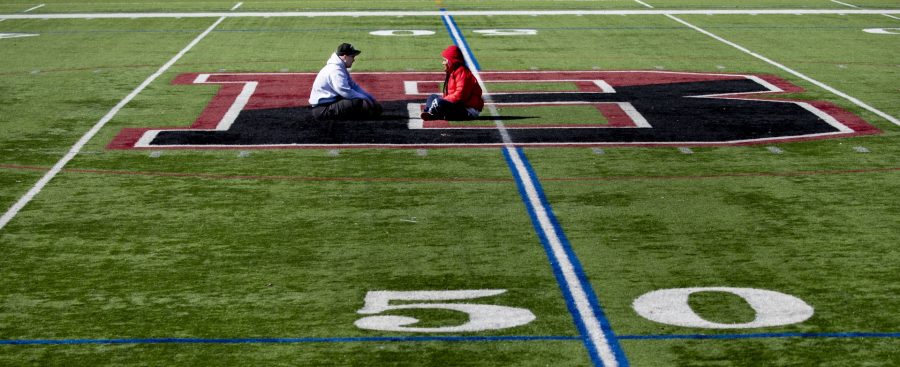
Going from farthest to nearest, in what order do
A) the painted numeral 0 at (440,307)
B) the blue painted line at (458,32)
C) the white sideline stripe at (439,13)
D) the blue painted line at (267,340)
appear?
the white sideline stripe at (439,13), the blue painted line at (458,32), the painted numeral 0 at (440,307), the blue painted line at (267,340)

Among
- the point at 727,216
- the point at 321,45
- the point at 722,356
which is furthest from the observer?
the point at 321,45

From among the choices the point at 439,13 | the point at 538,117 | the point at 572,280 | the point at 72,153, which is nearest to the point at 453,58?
the point at 538,117

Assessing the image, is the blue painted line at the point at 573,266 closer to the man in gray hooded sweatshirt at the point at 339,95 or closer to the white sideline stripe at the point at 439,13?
the man in gray hooded sweatshirt at the point at 339,95

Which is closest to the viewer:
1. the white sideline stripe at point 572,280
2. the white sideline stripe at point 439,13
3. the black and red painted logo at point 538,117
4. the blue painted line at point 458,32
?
the white sideline stripe at point 572,280

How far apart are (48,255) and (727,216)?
224 inches

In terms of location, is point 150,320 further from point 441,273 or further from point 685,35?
point 685,35

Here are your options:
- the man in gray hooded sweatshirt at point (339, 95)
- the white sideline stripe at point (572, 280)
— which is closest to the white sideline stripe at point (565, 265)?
the white sideline stripe at point (572, 280)

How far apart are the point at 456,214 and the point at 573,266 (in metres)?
1.99

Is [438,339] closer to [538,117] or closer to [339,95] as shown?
[339,95]

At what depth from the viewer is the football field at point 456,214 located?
8531 millimetres

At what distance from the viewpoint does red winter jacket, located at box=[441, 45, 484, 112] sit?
656 inches

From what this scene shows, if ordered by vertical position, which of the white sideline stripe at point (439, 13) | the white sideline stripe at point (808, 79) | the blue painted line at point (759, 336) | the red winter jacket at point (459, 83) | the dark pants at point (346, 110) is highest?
the blue painted line at point (759, 336)

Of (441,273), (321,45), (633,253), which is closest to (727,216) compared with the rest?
(633,253)

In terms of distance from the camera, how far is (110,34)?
28469 mm
